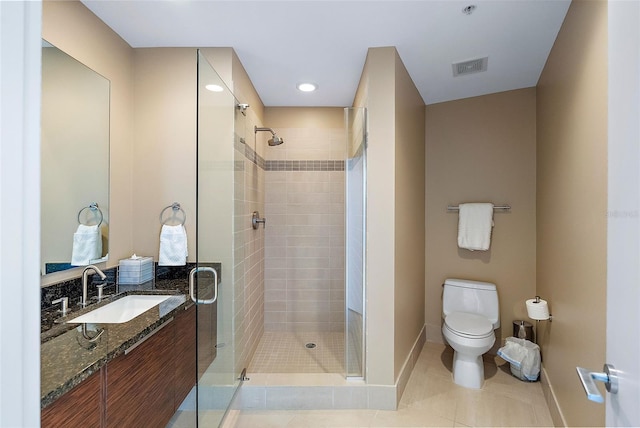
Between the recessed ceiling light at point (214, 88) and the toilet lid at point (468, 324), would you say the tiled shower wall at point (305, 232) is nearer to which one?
the toilet lid at point (468, 324)

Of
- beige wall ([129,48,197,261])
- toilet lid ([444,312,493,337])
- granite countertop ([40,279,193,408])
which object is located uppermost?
beige wall ([129,48,197,261])

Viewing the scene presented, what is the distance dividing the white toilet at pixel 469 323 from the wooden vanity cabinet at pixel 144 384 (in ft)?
6.48

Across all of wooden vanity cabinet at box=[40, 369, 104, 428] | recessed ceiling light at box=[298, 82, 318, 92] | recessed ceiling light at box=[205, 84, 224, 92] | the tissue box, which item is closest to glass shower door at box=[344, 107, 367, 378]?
recessed ceiling light at box=[298, 82, 318, 92]

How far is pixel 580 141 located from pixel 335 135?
2.11m

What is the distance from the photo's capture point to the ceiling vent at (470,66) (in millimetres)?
2256

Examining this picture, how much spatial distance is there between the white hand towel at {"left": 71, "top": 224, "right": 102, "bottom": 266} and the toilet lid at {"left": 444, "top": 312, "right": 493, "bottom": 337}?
2.49 m

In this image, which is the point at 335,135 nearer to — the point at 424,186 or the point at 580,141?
the point at 424,186

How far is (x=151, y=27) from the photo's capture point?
190 centimetres

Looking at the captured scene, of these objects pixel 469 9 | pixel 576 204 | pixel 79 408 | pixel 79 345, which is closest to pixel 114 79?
pixel 79 345

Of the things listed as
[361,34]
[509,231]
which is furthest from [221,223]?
[509,231]

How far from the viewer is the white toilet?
→ 2307 mm

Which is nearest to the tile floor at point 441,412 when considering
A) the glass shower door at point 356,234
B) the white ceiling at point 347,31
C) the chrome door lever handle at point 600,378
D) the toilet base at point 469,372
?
the toilet base at point 469,372

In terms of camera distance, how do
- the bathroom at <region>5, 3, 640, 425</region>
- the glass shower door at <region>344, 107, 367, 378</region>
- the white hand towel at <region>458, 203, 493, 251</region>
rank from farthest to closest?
the white hand towel at <region>458, 203, 493, 251</region> < the glass shower door at <region>344, 107, 367, 378</region> < the bathroom at <region>5, 3, 640, 425</region>

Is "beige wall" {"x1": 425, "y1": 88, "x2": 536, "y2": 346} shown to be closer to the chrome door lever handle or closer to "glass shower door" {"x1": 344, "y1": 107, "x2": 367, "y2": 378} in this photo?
"glass shower door" {"x1": 344, "y1": 107, "x2": 367, "y2": 378}
